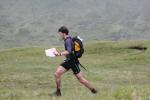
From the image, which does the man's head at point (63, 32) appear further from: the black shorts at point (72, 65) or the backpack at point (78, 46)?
the black shorts at point (72, 65)

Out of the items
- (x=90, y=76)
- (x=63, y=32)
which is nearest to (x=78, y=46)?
(x=63, y=32)

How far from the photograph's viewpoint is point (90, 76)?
35.3 m

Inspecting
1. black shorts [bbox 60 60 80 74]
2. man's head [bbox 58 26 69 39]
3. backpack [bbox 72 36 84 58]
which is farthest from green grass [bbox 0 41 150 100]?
man's head [bbox 58 26 69 39]

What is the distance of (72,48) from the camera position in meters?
18.8

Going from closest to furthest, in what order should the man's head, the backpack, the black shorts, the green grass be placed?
the green grass, the backpack, the man's head, the black shorts

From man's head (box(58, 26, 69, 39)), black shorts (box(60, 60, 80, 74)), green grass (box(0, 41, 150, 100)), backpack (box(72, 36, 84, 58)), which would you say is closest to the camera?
green grass (box(0, 41, 150, 100))

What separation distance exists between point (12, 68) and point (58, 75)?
74.4 ft

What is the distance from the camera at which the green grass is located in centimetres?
1792

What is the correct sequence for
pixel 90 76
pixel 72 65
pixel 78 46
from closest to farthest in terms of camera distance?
pixel 78 46 < pixel 72 65 < pixel 90 76

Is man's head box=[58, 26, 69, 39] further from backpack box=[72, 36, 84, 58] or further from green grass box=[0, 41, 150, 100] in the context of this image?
green grass box=[0, 41, 150, 100]

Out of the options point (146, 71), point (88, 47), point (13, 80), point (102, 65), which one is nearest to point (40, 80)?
point (13, 80)

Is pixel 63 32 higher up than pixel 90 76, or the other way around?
pixel 63 32

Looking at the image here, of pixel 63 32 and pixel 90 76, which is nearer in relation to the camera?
pixel 63 32

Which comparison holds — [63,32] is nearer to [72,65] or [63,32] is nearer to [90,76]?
[72,65]
